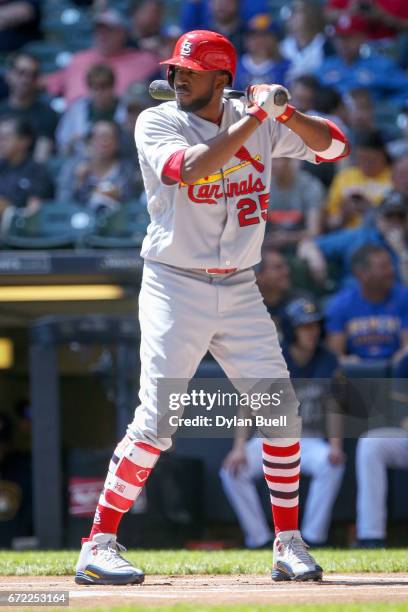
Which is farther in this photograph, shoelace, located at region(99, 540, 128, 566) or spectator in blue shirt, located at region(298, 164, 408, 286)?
spectator in blue shirt, located at region(298, 164, 408, 286)

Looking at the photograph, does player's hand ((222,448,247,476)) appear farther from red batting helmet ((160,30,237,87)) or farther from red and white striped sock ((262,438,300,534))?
red batting helmet ((160,30,237,87))

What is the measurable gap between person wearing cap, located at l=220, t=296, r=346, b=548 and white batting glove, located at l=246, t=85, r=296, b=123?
3.41 meters

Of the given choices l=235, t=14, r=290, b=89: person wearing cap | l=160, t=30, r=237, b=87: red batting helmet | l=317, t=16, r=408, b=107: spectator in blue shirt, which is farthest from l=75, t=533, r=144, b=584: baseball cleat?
l=317, t=16, r=408, b=107: spectator in blue shirt

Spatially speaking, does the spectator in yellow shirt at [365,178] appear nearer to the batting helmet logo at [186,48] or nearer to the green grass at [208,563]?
the green grass at [208,563]

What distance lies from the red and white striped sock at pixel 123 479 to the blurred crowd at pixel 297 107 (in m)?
2.94

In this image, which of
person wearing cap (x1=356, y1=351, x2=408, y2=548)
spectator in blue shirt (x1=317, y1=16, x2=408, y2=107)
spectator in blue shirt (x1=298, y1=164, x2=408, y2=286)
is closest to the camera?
person wearing cap (x1=356, y1=351, x2=408, y2=548)

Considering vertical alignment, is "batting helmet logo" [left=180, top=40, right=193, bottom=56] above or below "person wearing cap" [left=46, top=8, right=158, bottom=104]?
below

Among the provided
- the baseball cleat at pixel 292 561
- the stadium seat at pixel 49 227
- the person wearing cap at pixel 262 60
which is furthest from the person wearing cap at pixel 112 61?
the baseball cleat at pixel 292 561

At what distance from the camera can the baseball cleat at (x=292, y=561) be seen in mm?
3889

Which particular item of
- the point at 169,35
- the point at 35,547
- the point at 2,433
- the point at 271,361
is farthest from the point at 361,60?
the point at 271,361

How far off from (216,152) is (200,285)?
0.50 metres

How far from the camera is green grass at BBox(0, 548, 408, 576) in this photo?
435cm

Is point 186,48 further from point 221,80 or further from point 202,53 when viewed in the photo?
point 221,80

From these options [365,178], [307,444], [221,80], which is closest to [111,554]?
[221,80]
